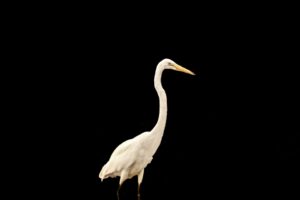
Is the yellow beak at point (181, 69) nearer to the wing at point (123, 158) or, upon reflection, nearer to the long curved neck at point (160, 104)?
the long curved neck at point (160, 104)

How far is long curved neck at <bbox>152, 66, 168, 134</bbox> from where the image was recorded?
4.03 m

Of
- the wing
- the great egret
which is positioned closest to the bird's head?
the great egret

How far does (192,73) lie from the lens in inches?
163

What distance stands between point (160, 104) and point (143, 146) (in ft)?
1.07

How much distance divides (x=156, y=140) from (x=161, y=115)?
0.63ft

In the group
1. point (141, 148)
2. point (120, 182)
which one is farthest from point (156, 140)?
point (120, 182)

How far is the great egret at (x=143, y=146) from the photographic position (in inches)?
159

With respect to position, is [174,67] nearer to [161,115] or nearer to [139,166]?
[161,115]

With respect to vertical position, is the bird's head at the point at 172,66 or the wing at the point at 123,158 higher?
the bird's head at the point at 172,66

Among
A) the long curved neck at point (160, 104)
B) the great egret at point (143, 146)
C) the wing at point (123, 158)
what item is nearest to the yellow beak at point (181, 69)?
the great egret at point (143, 146)

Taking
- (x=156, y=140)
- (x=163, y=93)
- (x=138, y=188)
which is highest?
(x=163, y=93)

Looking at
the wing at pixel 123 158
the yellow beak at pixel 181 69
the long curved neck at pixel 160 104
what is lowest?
the wing at pixel 123 158

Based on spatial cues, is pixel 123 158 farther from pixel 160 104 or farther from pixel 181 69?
pixel 181 69

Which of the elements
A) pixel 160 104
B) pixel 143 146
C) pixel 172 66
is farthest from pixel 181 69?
pixel 143 146
